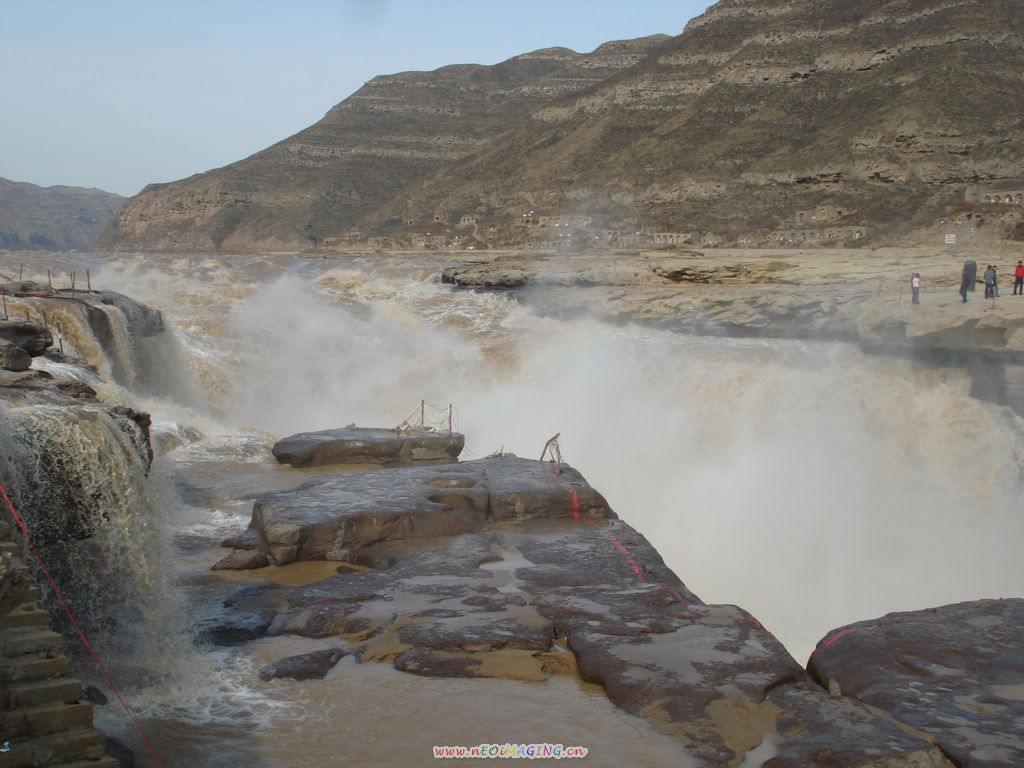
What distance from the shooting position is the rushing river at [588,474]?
579cm

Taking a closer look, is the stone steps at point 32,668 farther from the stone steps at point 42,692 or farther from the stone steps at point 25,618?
the stone steps at point 25,618

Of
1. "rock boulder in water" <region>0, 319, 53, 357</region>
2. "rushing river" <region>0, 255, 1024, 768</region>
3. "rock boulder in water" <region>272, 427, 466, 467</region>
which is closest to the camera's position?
"rushing river" <region>0, 255, 1024, 768</region>

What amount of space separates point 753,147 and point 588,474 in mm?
47291

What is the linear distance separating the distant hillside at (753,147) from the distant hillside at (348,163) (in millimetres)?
876

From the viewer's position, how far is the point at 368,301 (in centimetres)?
3203

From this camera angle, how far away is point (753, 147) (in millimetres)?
56625

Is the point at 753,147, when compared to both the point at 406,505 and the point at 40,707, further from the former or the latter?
the point at 40,707

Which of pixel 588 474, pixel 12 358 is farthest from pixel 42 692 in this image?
pixel 588 474

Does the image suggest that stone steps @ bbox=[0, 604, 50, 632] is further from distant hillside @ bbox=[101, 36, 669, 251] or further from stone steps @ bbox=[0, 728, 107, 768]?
distant hillside @ bbox=[101, 36, 669, 251]

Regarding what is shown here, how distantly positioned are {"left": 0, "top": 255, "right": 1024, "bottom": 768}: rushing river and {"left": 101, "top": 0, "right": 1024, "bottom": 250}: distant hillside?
20.4 metres

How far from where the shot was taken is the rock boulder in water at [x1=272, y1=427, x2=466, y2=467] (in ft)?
43.8

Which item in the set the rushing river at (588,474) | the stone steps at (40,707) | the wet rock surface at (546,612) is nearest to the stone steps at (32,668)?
the stone steps at (40,707)

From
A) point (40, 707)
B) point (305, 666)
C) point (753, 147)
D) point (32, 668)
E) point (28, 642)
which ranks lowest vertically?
point (305, 666)

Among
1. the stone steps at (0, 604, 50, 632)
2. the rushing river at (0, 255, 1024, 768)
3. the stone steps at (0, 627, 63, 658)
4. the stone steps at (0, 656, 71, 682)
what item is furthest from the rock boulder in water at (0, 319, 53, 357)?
the stone steps at (0, 656, 71, 682)
